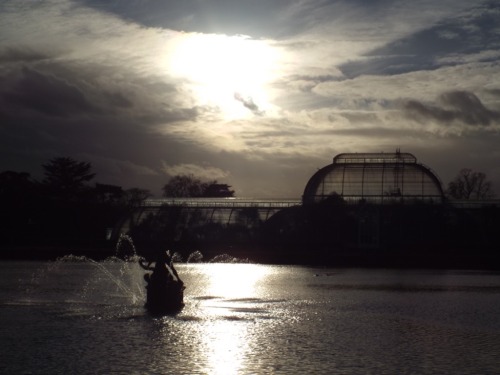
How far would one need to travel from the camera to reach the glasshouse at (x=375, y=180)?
125125 mm

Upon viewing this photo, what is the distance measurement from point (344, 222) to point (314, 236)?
18.9 ft

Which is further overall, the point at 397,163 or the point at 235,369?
the point at 397,163

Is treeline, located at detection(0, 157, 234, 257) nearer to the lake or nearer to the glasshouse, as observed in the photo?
the glasshouse

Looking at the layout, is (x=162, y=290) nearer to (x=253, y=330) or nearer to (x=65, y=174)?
(x=253, y=330)

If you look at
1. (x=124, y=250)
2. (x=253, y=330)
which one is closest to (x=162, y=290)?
(x=253, y=330)

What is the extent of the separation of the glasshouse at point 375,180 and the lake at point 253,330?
67.5m

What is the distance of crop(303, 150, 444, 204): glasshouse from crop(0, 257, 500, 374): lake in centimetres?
6755

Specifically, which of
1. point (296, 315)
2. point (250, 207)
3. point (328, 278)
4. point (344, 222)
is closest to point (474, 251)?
point (344, 222)

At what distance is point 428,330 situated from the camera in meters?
33.6

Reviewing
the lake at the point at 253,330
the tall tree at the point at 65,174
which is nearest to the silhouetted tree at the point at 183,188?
the tall tree at the point at 65,174

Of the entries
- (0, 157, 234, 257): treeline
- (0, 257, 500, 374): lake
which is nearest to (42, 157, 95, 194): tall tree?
(0, 157, 234, 257): treeline

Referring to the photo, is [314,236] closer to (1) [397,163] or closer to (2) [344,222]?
(2) [344,222]

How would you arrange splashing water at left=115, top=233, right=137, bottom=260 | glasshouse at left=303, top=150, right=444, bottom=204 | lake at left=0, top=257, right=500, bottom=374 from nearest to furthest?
lake at left=0, top=257, right=500, bottom=374
splashing water at left=115, top=233, right=137, bottom=260
glasshouse at left=303, top=150, right=444, bottom=204

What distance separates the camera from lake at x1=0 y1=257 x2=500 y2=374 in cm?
2458
